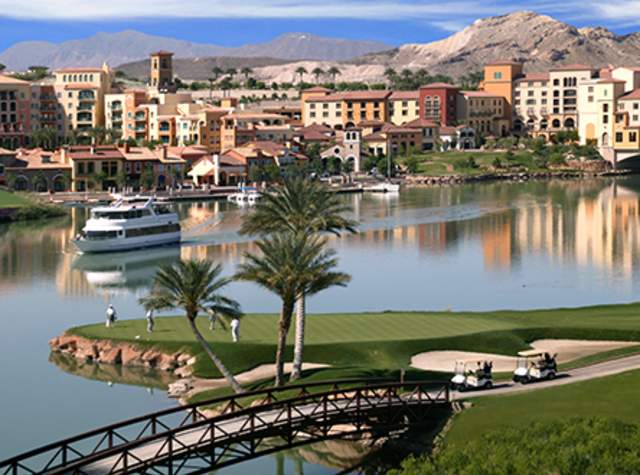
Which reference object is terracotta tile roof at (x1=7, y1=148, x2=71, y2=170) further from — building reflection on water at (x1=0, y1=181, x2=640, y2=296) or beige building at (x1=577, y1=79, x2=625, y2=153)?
beige building at (x1=577, y1=79, x2=625, y2=153)

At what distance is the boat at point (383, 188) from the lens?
117 meters

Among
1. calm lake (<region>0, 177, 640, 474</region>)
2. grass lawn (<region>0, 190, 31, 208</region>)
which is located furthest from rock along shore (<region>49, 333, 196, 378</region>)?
grass lawn (<region>0, 190, 31, 208</region>)

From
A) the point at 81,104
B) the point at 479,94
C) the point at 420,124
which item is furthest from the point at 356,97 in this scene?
the point at 81,104

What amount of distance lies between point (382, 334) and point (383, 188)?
258ft

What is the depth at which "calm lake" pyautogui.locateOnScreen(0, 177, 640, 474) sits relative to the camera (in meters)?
35.5

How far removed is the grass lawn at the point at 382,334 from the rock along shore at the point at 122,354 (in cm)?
32

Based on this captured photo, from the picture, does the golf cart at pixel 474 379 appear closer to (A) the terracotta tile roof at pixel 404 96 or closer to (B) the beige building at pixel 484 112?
(B) the beige building at pixel 484 112

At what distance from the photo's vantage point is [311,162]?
427 feet

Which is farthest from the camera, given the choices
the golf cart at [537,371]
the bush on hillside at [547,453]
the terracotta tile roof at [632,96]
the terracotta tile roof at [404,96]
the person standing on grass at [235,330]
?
the terracotta tile roof at [404,96]

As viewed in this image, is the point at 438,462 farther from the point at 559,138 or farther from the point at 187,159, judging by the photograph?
the point at 559,138

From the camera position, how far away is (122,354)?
39844mm

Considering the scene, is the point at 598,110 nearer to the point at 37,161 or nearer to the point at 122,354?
the point at 37,161

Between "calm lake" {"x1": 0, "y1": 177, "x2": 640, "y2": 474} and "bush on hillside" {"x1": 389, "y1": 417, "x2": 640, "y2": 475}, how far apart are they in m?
6.55

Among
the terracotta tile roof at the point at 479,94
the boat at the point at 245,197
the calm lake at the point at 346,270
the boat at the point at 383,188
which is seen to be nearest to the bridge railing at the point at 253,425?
the calm lake at the point at 346,270
